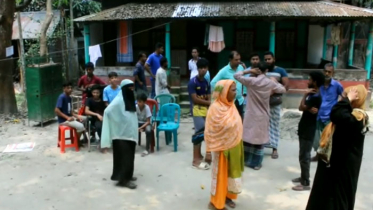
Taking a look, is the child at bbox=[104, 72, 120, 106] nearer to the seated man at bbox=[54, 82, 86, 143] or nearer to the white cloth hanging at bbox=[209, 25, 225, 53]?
the seated man at bbox=[54, 82, 86, 143]

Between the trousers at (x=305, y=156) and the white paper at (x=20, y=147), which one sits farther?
the white paper at (x=20, y=147)

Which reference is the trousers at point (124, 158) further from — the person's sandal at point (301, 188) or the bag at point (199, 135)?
the person's sandal at point (301, 188)

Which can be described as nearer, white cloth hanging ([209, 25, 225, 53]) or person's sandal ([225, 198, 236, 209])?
person's sandal ([225, 198, 236, 209])

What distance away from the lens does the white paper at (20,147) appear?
674 cm

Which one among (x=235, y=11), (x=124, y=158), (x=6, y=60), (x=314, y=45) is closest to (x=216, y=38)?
(x=235, y=11)

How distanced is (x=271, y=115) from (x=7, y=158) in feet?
15.2

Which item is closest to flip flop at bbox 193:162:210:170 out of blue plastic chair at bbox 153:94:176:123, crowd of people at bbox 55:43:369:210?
crowd of people at bbox 55:43:369:210

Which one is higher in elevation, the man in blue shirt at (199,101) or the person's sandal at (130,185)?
the man in blue shirt at (199,101)

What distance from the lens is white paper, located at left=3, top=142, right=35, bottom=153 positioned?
22.1 feet

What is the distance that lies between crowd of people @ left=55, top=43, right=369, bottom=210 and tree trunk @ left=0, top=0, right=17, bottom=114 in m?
3.90

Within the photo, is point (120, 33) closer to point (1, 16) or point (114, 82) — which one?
point (1, 16)

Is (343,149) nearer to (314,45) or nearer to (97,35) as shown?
(314,45)

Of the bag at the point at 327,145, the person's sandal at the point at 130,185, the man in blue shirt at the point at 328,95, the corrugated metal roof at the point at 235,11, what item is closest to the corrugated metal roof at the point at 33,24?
the corrugated metal roof at the point at 235,11

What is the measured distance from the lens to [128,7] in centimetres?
1218
